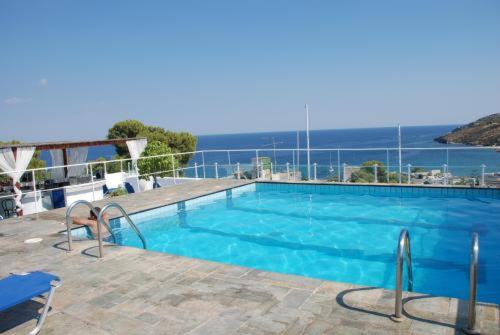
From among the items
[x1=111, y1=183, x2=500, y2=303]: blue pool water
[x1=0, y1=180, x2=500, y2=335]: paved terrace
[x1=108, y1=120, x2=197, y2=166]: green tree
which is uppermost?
[x1=108, y1=120, x2=197, y2=166]: green tree

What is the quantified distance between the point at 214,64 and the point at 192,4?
1235cm

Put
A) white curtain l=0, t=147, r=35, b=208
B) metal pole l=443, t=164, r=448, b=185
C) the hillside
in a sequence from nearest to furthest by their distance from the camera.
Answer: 1. white curtain l=0, t=147, r=35, b=208
2. metal pole l=443, t=164, r=448, b=185
3. the hillside

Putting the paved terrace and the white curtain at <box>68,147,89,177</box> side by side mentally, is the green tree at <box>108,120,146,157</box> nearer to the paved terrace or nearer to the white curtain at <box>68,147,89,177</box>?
the white curtain at <box>68,147,89,177</box>

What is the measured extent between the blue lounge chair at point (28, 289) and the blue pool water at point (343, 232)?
3.21m

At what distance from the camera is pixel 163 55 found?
26.6 metres

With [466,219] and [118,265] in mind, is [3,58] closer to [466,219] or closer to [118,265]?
[118,265]

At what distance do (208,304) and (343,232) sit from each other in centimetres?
440

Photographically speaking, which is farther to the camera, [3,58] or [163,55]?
[163,55]

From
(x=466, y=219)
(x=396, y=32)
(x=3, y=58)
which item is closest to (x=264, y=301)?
(x=466, y=219)

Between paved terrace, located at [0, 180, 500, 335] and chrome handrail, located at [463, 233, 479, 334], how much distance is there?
73 mm

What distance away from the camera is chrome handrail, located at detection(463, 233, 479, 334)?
2264 mm

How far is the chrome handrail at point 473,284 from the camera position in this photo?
2264 mm

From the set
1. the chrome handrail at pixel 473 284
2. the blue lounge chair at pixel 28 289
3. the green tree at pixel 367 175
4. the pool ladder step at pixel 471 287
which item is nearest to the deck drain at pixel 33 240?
the blue lounge chair at pixel 28 289

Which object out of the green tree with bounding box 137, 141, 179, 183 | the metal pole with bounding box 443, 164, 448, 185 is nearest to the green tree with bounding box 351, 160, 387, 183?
the metal pole with bounding box 443, 164, 448, 185
